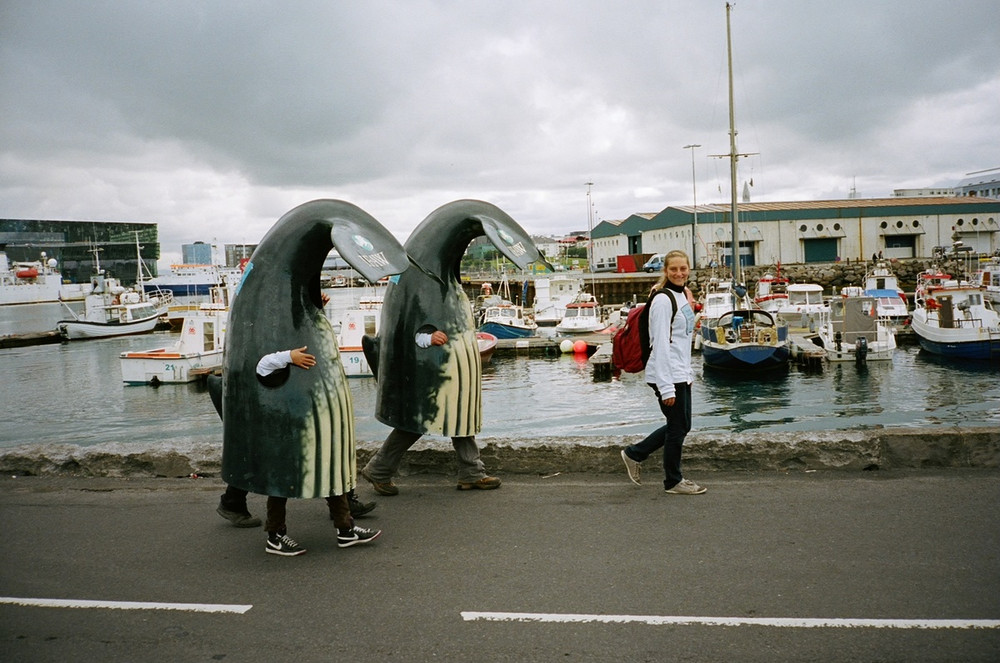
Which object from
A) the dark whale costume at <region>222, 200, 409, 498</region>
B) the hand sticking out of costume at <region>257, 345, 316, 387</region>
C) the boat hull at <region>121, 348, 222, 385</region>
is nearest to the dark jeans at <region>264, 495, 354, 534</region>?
the dark whale costume at <region>222, 200, 409, 498</region>

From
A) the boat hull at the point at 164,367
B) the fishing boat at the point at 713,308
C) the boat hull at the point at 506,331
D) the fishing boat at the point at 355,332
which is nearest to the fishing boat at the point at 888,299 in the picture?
the fishing boat at the point at 713,308

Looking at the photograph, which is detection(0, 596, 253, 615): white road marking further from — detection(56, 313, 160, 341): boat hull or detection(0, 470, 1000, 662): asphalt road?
detection(56, 313, 160, 341): boat hull

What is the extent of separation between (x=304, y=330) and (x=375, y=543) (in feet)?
4.74

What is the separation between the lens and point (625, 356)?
601 centimetres

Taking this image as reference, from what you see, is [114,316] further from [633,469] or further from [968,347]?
[633,469]

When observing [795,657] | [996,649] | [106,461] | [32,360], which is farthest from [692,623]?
[32,360]

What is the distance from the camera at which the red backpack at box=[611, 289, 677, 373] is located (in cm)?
591

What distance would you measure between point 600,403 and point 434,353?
63.7 feet

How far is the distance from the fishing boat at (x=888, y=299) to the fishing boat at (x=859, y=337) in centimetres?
560

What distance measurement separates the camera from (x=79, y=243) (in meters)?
128

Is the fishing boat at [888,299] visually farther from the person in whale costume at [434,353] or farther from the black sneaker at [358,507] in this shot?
the black sneaker at [358,507]

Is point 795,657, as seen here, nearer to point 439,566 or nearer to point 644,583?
point 644,583

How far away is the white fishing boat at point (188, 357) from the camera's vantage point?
31.5 metres

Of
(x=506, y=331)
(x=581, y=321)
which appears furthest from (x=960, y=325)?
(x=506, y=331)
